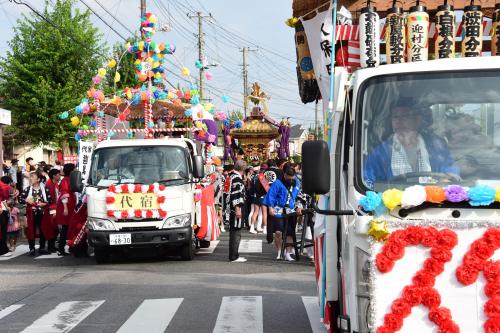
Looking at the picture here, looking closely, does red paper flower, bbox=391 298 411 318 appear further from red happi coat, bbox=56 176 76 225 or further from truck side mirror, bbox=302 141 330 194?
red happi coat, bbox=56 176 76 225

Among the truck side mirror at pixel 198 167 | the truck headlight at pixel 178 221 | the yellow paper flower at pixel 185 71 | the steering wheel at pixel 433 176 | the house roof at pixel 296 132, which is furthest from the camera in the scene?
the house roof at pixel 296 132

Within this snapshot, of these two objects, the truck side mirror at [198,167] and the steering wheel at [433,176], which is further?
the truck side mirror at [198,167]

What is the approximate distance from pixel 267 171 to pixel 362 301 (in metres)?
13.4

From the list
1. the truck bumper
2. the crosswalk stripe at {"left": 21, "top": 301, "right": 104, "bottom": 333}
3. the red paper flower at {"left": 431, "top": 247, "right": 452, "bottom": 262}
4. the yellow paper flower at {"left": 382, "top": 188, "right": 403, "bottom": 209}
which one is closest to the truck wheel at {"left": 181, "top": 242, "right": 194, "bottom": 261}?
the truck bumper

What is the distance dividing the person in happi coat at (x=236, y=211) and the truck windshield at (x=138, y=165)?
1020mm

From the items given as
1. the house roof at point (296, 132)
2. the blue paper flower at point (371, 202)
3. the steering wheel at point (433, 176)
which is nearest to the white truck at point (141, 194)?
the steering wheel at point (433, 176)

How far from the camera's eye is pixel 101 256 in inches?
587

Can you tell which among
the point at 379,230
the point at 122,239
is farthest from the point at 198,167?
the point at 379,230

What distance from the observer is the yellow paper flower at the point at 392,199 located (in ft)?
16.6

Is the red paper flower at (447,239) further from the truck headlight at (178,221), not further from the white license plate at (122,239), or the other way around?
the white license plate at (122,239)

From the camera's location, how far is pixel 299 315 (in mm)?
9195

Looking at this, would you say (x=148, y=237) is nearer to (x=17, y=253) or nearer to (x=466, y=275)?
(x=17, y=253)

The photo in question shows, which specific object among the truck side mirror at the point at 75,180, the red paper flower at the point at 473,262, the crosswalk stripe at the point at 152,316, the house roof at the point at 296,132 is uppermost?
the house roof at the point at 296,132

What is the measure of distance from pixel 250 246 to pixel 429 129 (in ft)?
40.9
